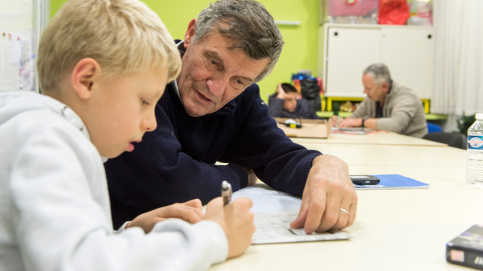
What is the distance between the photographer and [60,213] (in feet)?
1.66

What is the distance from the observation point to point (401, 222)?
3.18 ft

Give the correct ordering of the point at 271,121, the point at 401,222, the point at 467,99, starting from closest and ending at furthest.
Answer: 1. the point at 401,222
2. the point at 271,121
3. the point at 467,99

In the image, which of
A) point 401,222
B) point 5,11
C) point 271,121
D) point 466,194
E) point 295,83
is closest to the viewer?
point 401,222

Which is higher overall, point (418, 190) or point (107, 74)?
point (107, 74)

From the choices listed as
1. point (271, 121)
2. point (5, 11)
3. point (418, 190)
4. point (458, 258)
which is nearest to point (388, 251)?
point (458, 258)

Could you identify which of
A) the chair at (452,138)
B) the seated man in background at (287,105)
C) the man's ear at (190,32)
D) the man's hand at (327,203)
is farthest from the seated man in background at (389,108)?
the man's hand at (327,203)

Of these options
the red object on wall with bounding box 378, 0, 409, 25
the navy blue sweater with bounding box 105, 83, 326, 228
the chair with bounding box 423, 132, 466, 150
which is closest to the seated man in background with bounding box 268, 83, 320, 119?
the red object on wall with bounding box 378, 0, 409, 25

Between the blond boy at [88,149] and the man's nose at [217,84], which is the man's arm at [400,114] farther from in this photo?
the blond boy at [88,149]

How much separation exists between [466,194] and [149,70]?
102 cm

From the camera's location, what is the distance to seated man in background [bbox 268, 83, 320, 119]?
5129mm

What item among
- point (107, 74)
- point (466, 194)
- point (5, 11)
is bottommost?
point (466, 194)

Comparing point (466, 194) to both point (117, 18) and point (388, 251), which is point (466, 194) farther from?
point (117, 18)

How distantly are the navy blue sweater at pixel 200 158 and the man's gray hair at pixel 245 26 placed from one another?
212 millimetres

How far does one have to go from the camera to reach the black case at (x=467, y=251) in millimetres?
687
